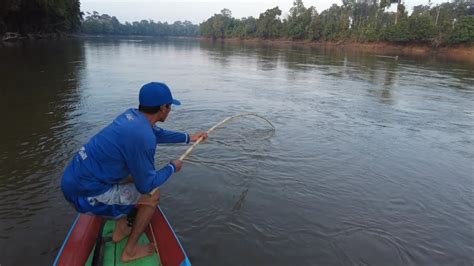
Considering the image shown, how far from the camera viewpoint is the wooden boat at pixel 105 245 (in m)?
3.71

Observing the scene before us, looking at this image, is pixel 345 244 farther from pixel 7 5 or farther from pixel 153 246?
pixel 7 5

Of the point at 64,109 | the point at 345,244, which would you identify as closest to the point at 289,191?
the point at 345,244

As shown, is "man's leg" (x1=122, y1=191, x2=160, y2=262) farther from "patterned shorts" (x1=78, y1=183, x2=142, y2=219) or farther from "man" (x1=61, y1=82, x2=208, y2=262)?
"patterned shorts" (x1=78, y1=183, x2=142, y2=219)

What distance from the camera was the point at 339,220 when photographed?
226 inches

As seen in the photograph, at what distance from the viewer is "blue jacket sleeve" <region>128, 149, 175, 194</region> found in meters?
3.57

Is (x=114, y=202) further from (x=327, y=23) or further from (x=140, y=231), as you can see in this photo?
(x=327, y=23)

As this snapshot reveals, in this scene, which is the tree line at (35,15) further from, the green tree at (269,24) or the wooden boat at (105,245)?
the green tree at (269,24)

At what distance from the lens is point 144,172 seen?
364 centimetres

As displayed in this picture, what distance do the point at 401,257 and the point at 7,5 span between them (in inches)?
1766

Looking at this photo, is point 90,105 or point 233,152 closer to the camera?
point 233,152

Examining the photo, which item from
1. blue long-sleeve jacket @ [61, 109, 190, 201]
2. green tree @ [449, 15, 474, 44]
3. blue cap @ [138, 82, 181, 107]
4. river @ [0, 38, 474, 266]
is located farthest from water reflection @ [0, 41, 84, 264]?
green tree @ [449, 15, 474, 44]

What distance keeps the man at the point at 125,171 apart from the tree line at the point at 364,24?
62.4 meters

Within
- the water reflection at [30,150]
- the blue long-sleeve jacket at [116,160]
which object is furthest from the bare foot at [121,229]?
the water reflection at [30,150]

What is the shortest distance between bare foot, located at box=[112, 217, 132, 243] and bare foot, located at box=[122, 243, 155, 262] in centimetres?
31
